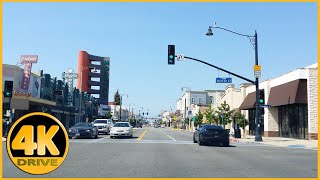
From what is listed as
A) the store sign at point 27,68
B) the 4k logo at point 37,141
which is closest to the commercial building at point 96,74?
the store sign at point 27,68

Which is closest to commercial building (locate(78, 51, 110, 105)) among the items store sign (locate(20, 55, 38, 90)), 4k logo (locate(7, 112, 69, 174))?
store sign (locate(20, 55, 38, 90))

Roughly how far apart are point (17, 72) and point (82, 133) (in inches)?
668

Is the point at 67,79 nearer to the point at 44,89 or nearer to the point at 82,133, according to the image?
the point at 44,89

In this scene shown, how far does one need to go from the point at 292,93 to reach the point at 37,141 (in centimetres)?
3494

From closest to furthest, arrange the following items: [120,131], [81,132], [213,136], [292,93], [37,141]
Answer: [37,141] < [213,136] < [81,132] < [120,131] < [292,93]

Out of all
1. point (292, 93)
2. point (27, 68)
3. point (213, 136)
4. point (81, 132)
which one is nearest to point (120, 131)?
point (81, 132)

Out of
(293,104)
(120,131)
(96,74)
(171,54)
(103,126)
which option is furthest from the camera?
(96,74)

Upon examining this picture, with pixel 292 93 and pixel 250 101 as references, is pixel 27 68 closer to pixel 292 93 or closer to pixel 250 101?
pixel 250 101

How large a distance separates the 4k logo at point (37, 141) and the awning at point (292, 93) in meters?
33.4

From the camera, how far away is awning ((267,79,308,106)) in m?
35.5

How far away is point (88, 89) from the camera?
128 metres

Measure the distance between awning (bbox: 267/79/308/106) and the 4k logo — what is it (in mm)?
33444

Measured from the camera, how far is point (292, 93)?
3653cm

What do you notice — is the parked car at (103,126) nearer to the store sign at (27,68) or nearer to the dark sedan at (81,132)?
the store sign at (27,68)
